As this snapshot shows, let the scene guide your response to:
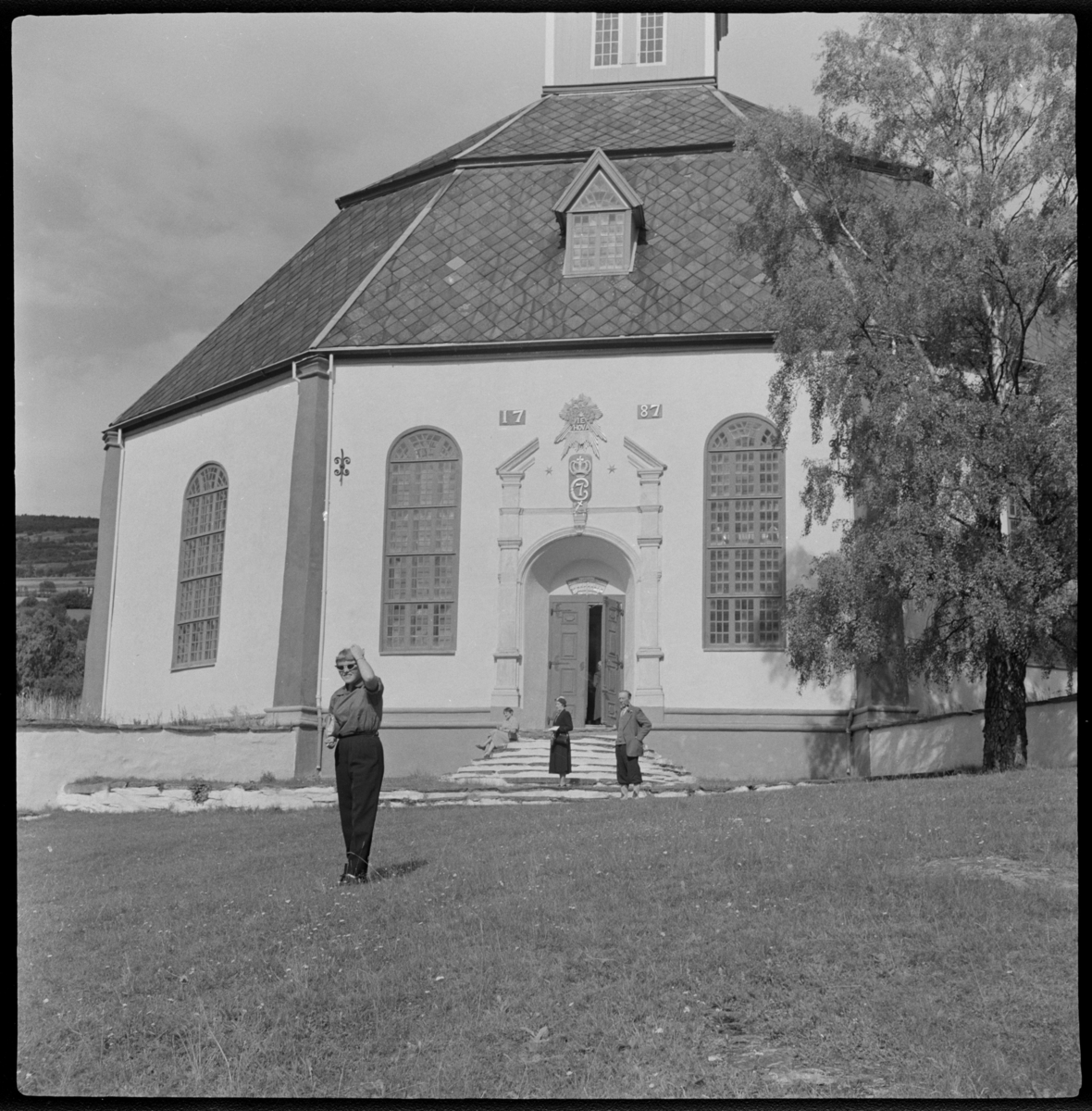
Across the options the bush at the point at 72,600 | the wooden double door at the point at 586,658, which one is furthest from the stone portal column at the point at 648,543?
the bush at the point at 72,600

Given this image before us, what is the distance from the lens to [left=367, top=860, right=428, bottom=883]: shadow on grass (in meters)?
11.1

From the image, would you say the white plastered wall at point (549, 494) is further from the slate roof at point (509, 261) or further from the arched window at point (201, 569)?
the arched window at point (201, 569)

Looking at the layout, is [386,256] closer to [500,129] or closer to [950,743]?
[500,129]

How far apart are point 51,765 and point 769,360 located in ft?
38.3

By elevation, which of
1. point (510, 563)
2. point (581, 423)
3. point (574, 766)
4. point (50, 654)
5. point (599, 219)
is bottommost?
point (574, 766)

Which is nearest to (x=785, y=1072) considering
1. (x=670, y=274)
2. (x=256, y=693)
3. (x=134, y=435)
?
(x=256, y=693)

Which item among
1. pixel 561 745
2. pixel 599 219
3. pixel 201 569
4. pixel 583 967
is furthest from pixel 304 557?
pixel 583 967

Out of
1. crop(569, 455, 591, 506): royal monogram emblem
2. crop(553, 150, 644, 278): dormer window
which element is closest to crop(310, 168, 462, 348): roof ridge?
crop(553, 150, 644, 278): dormer window

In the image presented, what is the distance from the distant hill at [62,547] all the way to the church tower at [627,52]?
525 inches

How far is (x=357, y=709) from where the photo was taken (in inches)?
416

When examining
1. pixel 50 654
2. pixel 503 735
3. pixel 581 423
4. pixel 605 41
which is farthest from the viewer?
pixel 605 41

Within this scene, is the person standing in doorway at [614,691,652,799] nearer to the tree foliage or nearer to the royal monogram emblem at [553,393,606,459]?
the tree foliage

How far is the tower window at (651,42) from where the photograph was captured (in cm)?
2847

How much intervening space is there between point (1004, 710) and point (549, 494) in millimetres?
7825
